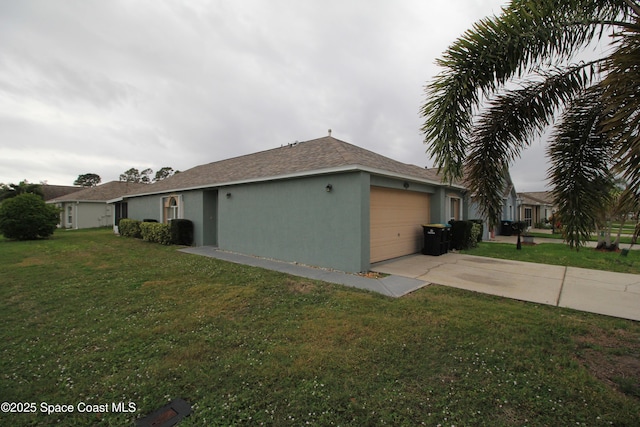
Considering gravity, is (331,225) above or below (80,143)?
below

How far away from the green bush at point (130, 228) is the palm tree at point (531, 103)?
60.7ft

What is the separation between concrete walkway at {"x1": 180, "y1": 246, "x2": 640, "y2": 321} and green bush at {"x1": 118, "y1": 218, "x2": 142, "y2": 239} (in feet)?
36.0

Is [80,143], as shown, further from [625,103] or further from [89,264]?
[625,103]

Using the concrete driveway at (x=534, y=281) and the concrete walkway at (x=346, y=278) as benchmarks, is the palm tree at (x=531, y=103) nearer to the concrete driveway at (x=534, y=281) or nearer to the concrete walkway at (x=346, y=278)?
the concrete driveway at (x=534, y=281)

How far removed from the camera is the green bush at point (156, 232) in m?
13.9

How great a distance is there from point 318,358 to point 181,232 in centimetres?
1251

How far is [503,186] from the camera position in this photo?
4523 mm

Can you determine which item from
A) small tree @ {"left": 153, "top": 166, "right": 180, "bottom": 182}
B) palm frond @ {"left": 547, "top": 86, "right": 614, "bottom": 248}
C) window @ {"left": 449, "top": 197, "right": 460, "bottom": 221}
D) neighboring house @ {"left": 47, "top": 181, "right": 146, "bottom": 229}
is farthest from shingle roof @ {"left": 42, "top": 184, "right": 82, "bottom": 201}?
palm frond @ {"left": 547, "top": 86, "right": 614, "bottom": 248}

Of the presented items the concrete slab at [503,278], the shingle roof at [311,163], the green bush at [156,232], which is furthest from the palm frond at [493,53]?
the green bush at [156,232]

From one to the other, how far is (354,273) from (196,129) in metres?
13.4

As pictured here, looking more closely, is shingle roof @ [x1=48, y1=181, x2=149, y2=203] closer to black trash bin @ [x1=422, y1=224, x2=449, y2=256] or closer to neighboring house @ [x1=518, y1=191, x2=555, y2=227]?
black trash bin @ [x1=422, y1=224, x2=449, y2=256]

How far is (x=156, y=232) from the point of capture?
47.9 ft

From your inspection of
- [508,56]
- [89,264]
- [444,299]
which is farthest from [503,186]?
[89,264]

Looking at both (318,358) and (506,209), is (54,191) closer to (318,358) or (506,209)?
(318,358)
